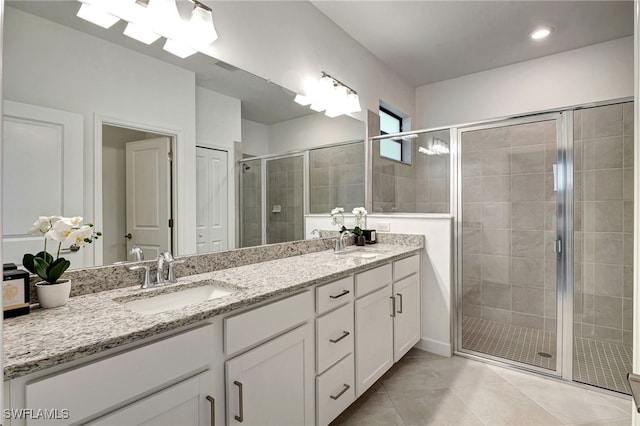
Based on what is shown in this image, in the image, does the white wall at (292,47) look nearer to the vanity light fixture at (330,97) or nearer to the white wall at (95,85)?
the vanity light fixture at (330,97)

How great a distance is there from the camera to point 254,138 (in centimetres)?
204

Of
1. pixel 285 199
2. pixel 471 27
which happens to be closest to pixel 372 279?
pixel 285 199

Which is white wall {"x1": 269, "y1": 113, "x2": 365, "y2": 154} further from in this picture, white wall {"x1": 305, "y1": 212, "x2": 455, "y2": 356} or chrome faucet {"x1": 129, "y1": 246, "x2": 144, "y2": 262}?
chrome faucet {"x1": 129, "y1": 246, "x2": 144, "y2": 262}

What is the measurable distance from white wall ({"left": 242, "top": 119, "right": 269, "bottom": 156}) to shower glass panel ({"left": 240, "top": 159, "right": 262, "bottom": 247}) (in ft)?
0.22

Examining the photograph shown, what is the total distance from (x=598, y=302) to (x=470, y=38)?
228cm

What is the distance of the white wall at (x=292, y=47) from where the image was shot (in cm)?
193

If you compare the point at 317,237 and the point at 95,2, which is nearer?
the point at 95,2

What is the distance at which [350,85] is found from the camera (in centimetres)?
287

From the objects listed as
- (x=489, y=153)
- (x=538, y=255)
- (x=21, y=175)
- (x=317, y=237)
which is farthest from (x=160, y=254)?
(x=538, y=255)

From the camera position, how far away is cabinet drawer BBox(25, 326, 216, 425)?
2.63 feet

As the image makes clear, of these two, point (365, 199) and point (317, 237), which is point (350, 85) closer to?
point (365, 199)

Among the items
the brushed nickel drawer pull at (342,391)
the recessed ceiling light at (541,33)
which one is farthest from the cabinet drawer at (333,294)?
the recessed ceiling light at (541,33)

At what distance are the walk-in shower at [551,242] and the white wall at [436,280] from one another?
142 millimetres

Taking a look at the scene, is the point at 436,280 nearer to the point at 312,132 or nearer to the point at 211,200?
the point at 312,132
